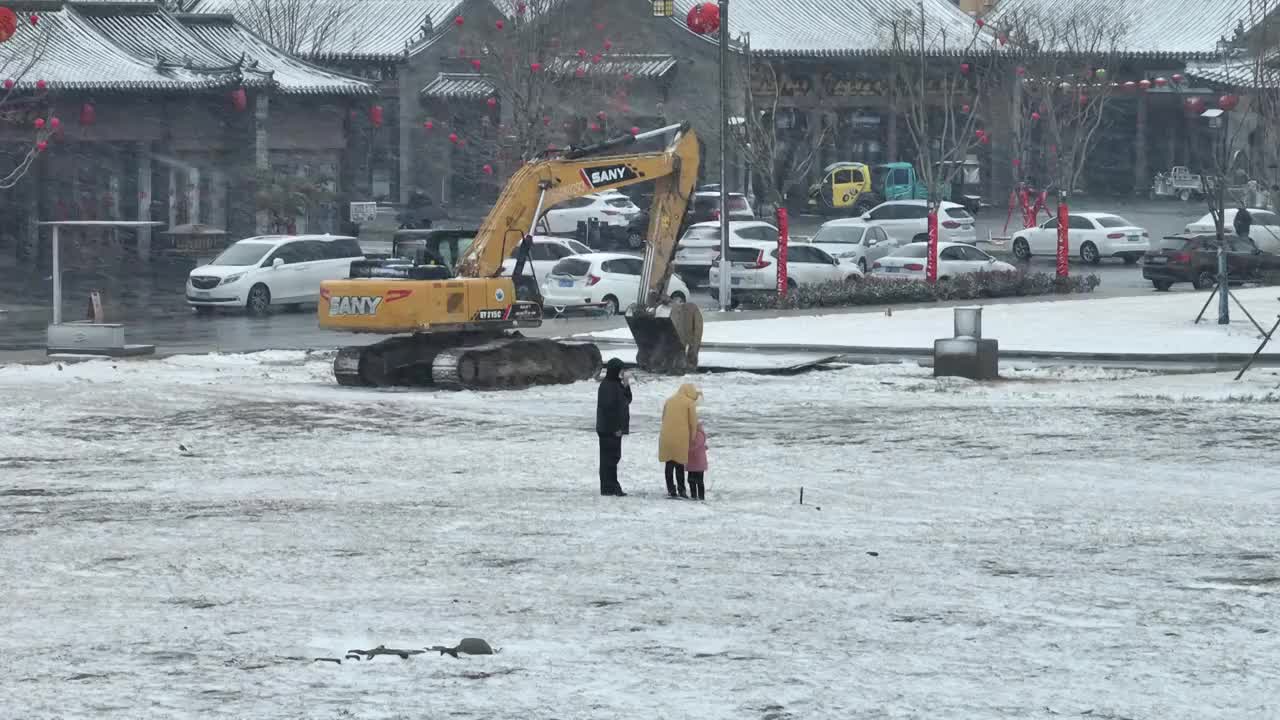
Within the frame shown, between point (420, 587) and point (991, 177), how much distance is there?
63250 mm

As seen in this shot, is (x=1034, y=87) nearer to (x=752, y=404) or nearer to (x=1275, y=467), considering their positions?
(x=752, y=404)

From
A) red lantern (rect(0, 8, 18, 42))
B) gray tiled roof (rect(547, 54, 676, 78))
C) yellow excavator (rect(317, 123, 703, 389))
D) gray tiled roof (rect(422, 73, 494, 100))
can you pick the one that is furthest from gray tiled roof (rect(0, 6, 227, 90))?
yellow excavator (rect(317, 123, 703, 389))

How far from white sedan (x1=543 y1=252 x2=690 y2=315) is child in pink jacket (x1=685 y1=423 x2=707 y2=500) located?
2099 centimetres

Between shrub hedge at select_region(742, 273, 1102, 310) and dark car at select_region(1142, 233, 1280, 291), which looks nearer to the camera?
shrub hedge at select_region(742, 273, 1102, 310)

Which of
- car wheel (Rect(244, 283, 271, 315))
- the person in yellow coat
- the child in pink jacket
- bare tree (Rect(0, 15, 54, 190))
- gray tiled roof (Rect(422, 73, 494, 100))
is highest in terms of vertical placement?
gray tiled roof (Rect(422, 73, 494, 100))

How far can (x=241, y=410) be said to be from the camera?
79.5 feet

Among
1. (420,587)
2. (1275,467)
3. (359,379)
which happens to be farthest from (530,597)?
(359,379)

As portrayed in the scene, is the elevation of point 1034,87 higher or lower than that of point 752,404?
higher

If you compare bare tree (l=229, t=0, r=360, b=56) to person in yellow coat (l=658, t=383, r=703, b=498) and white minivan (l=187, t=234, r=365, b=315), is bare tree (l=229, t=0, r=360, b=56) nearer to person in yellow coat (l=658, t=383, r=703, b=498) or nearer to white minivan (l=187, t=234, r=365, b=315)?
white minivan (l=187, t=234, r=365, b=315)

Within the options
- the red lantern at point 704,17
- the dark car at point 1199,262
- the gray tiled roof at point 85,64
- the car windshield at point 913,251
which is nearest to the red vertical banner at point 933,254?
the car windshield at point 913,251

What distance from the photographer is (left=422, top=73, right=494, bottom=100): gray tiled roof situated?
69.3 meters

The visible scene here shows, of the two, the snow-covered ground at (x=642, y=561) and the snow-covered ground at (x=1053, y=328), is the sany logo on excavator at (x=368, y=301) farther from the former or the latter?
the snow-covered ground at (x=1053, y=328)

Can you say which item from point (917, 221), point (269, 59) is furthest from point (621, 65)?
point (917, 221)

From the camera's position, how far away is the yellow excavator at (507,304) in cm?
2625
